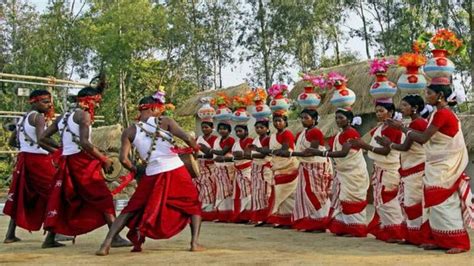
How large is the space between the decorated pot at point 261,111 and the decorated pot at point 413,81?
3.06 metres

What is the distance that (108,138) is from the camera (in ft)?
78.3

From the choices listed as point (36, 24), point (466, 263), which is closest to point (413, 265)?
point (466, 263)

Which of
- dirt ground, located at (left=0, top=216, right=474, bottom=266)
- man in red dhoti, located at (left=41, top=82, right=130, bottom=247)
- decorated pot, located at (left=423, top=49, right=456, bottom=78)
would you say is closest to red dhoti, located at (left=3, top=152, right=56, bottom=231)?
dirt ground, located at (left=0, top=216, right=474, bottom=266)

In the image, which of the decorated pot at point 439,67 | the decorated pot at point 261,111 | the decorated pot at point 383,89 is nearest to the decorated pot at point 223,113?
the decorated pot at point 261,111

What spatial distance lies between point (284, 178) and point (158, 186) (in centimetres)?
331

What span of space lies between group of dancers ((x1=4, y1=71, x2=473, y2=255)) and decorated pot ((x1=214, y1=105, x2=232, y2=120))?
4.41 feet

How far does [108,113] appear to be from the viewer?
108ft

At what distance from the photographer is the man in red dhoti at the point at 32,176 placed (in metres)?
8.49

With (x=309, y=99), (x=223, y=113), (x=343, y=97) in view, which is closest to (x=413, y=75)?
(x=343, y=97)

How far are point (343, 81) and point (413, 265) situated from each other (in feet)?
10.9

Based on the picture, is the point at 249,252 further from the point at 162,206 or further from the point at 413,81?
the point at 413,81

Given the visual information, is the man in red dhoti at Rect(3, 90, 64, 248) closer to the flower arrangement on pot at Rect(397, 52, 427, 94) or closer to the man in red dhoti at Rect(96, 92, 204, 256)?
the man in red dhoti at Rect(96, 92, 204, 256)

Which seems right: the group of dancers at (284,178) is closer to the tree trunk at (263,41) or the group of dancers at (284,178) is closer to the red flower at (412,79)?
the red flower at (412,79)

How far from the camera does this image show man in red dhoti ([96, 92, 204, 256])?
7218 millimetres
